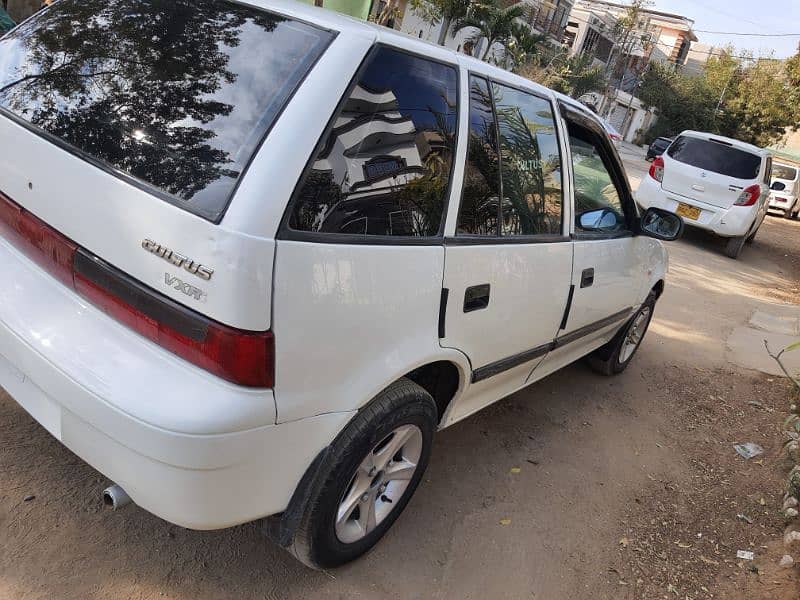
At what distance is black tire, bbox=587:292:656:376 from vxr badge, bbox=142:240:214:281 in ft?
11.5

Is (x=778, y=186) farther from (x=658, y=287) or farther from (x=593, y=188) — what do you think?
(x=593, y=188)

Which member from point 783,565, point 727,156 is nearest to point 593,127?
point 783,565

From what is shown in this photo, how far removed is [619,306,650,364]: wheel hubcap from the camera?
4563mm

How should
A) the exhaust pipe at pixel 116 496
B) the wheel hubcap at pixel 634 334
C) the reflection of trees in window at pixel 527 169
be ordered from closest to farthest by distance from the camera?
the exhaust pipe at pixel 116 496
the reflection of trees in window at pixel 527 169
the wheel hubcap at pixel 634 334

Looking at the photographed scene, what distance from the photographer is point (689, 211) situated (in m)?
9.98

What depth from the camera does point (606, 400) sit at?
4465 millimetres

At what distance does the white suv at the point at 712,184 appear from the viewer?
31.9ft

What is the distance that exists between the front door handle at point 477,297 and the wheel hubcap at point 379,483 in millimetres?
506

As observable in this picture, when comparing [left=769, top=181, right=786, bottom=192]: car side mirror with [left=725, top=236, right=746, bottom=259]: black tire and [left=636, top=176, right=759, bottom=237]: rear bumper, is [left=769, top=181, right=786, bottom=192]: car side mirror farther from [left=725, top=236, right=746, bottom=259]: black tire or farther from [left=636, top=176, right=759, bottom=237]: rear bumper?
[left=636, top=176, right=759, bottom=237]: rear bumper

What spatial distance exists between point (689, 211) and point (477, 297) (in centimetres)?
888

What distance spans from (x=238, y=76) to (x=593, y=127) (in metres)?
2.19

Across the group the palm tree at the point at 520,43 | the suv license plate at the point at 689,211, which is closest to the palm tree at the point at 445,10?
the palm tree at the point at 520,43

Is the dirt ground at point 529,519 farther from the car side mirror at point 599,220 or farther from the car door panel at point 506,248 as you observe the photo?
the car side mirror at point 599,220

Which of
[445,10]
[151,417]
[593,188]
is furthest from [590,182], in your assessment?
[445,10]
